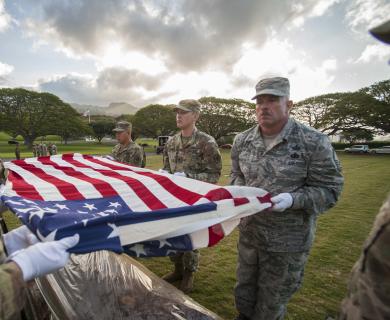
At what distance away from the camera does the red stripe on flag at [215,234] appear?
6.19 ft

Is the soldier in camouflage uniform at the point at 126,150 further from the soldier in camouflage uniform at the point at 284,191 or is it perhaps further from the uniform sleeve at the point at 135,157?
the soldier in camouflage uniform at the point at 284,191

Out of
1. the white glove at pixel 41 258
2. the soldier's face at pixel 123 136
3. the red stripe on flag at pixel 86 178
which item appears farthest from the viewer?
the soldier's face at pixel 123 136

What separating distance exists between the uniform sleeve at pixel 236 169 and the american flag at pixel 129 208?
302 millimetres

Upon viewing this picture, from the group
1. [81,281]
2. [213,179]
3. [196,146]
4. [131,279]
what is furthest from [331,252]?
[81,281]

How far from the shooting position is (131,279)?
234cm

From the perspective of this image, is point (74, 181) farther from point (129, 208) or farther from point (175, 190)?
point (175, 190)

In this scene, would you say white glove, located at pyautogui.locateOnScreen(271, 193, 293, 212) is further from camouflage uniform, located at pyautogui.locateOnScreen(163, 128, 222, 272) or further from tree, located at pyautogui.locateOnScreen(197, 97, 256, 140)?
tree, located at pyautogui.locateOnScreen(197, 97, 256, 140)

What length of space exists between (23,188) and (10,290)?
65.4 inches

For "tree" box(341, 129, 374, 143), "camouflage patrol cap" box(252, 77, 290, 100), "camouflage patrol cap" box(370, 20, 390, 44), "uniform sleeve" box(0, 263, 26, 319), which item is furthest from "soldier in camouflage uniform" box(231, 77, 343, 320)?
"tree" box(341, 129, 374, 143)

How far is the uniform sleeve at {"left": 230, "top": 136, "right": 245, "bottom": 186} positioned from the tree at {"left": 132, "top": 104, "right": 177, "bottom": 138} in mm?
46302

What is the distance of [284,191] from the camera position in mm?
2156

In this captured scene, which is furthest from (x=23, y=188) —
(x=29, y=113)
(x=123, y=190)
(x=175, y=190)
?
(x=29, y=113)

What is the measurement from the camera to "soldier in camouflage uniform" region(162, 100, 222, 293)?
3.26 meters

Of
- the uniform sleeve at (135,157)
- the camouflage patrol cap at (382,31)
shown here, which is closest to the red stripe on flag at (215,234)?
the camouflage patrol cap at (382,31)
